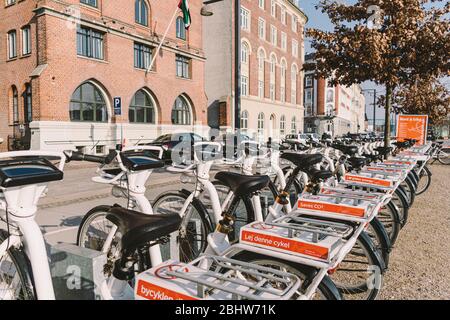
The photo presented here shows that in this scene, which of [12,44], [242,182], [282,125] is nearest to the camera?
[242,182]

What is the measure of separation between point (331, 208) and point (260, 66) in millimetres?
33745

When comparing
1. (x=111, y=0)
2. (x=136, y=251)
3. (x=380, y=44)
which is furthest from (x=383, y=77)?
(x=111, y=0)

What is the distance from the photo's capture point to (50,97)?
54.5 feet

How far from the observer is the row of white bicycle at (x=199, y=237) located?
1773 millimetres

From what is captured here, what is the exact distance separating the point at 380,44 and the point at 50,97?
47.9ft

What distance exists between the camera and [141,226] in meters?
1.75

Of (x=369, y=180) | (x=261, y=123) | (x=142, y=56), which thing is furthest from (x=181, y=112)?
(x=369, y=180)

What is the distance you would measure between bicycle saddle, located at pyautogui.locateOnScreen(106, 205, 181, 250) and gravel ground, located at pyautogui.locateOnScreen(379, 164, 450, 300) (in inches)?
94.8

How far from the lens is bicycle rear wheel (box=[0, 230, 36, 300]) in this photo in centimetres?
196

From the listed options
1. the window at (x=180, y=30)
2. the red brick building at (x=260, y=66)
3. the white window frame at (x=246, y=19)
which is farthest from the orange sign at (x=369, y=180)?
the white window frame at (x=246, y=19)

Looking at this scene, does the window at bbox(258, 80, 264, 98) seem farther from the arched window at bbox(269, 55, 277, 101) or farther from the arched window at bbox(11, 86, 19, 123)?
the arched window at bbox(11, 86, 19, 123)

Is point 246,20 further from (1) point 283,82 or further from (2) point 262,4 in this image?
(1) point 283,82

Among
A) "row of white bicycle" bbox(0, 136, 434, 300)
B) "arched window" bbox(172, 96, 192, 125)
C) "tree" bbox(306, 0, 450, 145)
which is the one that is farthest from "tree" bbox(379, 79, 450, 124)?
"row of white bicycle" bbox(0, 136, 434, 300)

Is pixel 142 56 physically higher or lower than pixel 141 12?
lower
